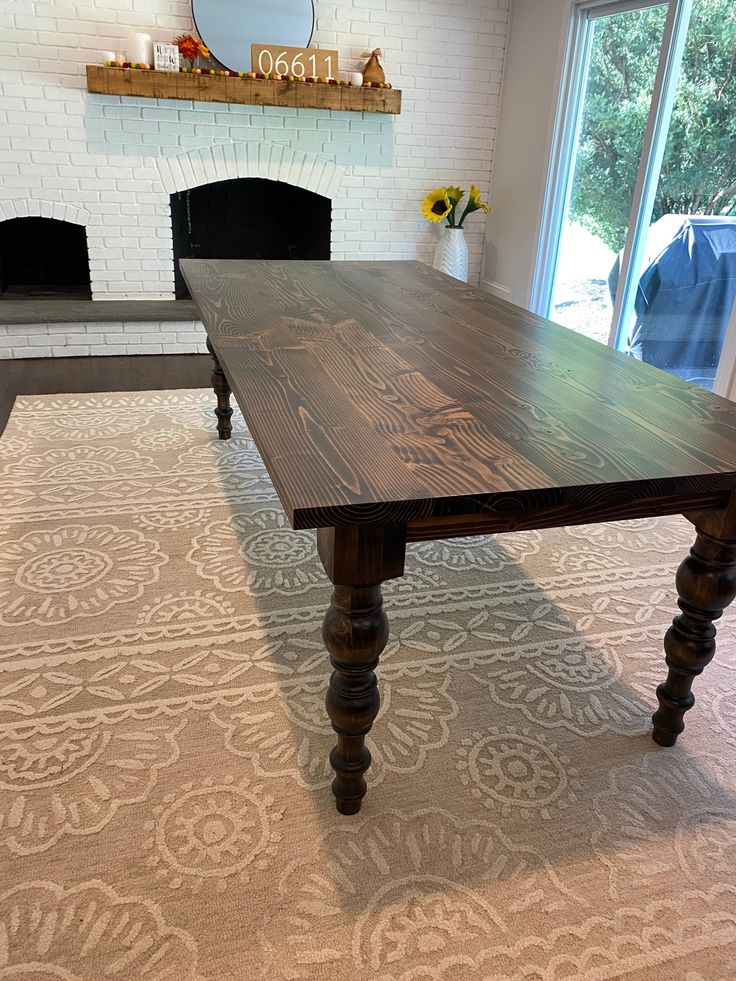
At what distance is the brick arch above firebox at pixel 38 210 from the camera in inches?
158

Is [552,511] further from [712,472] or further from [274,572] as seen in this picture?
[274,572]

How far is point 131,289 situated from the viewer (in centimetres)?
433

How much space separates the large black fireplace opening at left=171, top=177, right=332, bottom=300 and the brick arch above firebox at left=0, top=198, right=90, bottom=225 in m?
0.61

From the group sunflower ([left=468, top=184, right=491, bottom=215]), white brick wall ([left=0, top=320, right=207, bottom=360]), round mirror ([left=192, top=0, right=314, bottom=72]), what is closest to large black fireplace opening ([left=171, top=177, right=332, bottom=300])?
white brick wall ([left=0, top=320, right=207, bottom=360])

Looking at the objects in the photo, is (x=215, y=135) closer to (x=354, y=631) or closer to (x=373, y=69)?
(x=373, y=69)

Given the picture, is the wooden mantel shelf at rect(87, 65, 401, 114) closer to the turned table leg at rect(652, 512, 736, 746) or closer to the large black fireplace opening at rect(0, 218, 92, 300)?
the large black fireplace opening at rect(0, 218, 92, 300)

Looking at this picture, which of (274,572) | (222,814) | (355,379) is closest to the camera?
(222,814)

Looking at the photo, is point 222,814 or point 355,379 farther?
point 355,379

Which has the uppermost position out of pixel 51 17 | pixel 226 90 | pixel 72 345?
pixel 51 17

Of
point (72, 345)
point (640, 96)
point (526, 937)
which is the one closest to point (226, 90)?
point (72, 345)

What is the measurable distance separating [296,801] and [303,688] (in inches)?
12.4

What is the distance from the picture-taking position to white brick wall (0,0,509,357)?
12.6 ft

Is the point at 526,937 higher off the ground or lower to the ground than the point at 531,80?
lower

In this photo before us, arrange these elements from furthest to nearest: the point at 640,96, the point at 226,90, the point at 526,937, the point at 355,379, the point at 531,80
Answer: the point at 531,80 < the point at 226,90 < the point at 640,96 < the point at 355,379 < the point at 526,937
